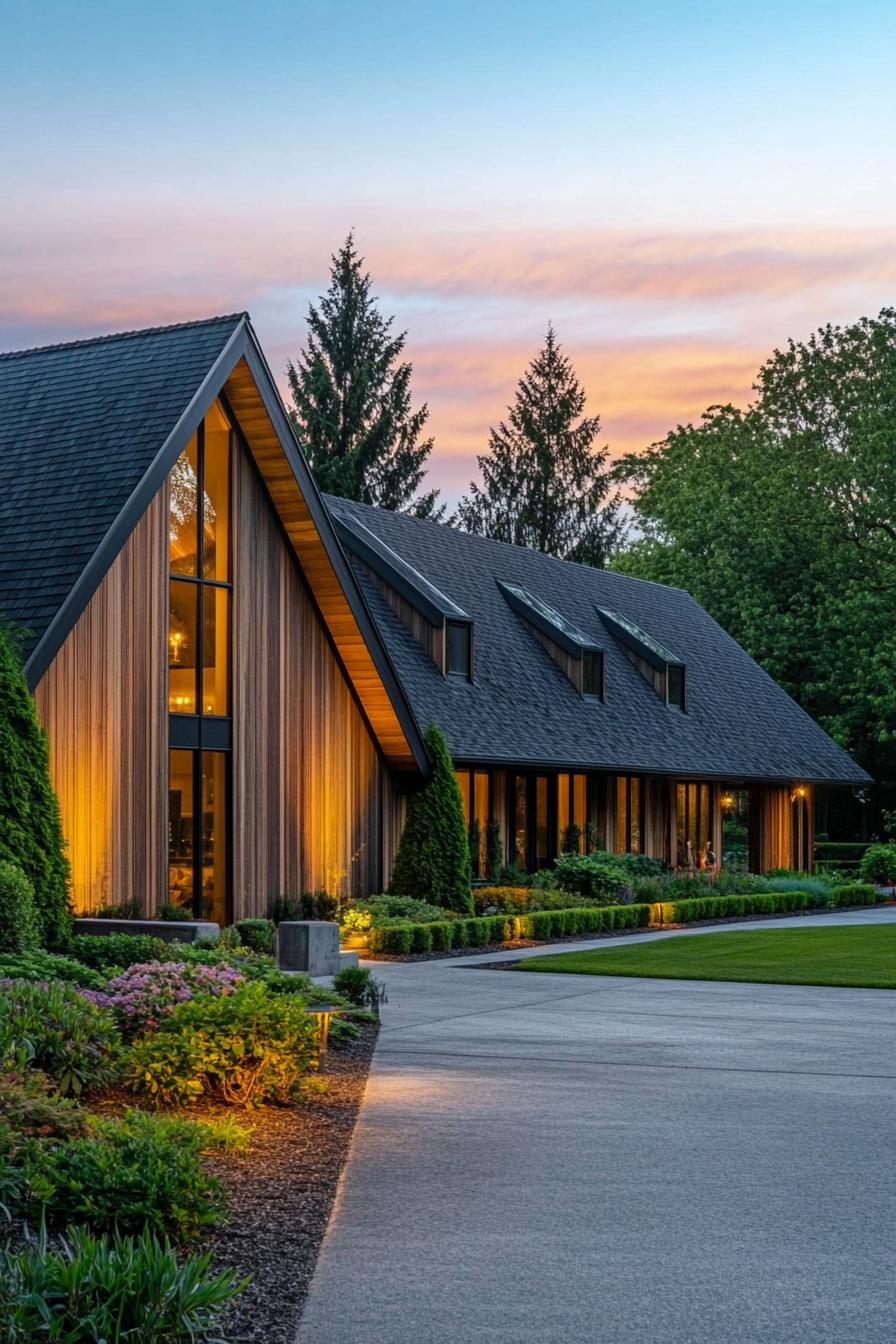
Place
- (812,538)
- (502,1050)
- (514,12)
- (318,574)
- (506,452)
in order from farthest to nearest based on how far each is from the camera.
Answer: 1. (506,452)
2. (812,538)
3. (318,574)
4. (514,12)
5. (502,1050)

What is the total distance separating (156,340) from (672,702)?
18.0 metres

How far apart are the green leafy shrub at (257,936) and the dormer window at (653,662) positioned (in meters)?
17.9

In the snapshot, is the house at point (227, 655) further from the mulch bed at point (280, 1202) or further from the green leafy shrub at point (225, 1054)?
the mulch bed at point (280, 1202)

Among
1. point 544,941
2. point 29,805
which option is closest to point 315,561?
point 544,941

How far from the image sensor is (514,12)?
1457 cm

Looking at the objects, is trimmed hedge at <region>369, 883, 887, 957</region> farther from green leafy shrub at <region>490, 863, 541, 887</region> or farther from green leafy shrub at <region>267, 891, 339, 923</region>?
green leafy shrub at <region>490, 863, 541, 887</region>

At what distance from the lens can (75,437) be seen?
70.2 feet

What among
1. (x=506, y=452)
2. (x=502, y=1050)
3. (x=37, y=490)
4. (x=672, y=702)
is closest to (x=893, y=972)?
(x=502, y=1050)

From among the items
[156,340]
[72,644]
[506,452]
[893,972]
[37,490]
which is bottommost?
[893,972]

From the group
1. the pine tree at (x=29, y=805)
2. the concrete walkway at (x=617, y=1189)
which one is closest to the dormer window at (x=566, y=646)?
the pine tree at (x=29, y=805)

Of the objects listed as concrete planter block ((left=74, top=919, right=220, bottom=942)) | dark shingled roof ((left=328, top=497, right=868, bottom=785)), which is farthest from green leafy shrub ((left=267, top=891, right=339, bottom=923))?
concrete planter block ((left=74, top=919, right=220, bottom=942))

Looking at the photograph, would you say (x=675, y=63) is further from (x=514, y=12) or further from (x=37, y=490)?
(x=37, y=490)

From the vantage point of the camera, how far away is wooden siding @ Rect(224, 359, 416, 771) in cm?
2256

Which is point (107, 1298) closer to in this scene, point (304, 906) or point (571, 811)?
point (304, 906)
